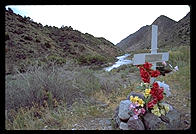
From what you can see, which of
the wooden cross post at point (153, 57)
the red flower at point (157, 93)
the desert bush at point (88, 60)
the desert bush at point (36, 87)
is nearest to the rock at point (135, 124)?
the red flower at point (157, 93)

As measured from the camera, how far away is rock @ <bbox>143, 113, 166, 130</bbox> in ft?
6.11

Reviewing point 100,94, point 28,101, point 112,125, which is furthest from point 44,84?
point 112,125

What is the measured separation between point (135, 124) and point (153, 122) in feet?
0.68

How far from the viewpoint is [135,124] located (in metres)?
1.86

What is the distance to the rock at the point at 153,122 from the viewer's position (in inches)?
73.3

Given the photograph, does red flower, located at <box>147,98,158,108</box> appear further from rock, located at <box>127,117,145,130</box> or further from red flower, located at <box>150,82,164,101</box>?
rock, located at <box>127,117,145,130</box>

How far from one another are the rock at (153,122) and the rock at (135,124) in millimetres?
77

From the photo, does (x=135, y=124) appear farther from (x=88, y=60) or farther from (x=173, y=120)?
(x=88, y=60)

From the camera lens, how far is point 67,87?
3424mm

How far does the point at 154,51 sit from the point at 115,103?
40.5 inches

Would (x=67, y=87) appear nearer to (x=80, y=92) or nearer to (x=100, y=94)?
(x=80, y=92)

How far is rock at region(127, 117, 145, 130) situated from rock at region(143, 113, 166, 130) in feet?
0.25

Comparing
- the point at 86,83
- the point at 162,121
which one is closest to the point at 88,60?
the point at 86,83

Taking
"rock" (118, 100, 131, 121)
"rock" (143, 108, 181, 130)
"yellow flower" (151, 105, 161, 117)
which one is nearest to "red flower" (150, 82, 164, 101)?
"yellow flower" (151, 105, 161, 117)
